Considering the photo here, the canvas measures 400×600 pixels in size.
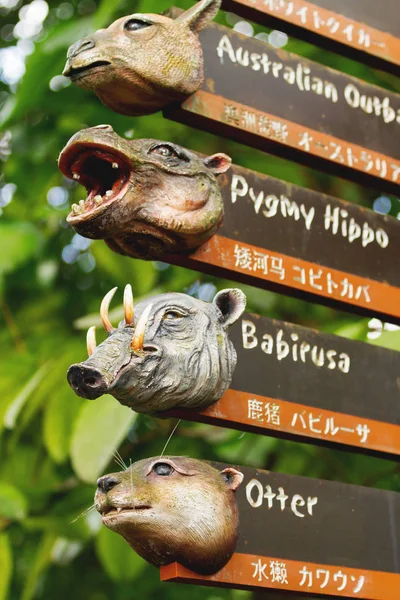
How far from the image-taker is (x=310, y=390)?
278cm

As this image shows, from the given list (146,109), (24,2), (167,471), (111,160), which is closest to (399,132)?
(146,109)

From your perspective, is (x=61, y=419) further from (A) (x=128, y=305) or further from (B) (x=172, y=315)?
(A) (x=128, y=305)

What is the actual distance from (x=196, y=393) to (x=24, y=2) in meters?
2.72

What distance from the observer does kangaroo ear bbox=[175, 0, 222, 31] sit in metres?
2.76

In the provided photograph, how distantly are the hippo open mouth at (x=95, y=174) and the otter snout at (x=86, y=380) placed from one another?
1.20ft

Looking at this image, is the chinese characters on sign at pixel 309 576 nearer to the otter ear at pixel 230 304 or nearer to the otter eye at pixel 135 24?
the otter ear at pixel 230 304

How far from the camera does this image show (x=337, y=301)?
2.91 meters

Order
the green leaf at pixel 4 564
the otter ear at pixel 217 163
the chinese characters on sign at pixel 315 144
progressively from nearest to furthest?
1. the otter ear at pixel 217 163
2. the chinese characters on sign at pixel 315 144
3. the green leaf at pixel 4 564

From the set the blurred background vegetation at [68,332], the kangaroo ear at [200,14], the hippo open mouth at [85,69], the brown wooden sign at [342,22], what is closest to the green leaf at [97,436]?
the blurred background vegetation at [68,332]

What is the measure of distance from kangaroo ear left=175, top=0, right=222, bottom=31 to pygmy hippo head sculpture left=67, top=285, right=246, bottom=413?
2.23ft

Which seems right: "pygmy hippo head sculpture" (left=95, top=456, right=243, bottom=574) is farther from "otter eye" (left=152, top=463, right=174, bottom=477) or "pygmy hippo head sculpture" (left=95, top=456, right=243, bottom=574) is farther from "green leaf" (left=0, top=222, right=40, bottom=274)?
"green leaf" (left=0, top=222, right=40, bottom=274)

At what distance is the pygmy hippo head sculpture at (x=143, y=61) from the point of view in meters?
2.59

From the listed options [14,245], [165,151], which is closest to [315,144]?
[165,151]

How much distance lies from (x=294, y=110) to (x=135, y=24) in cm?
53
